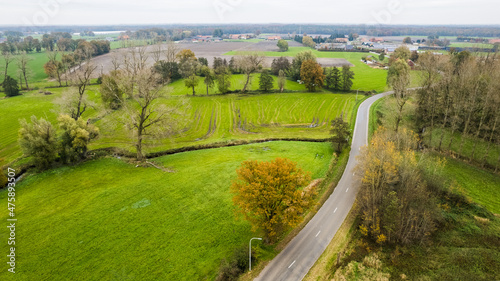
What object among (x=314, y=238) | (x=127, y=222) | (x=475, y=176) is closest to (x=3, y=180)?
(x=127, y=222)

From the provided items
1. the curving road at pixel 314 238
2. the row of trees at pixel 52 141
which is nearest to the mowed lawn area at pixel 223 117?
the row of trees at pixel 52 141

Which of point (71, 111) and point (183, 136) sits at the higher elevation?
point (71, 111)

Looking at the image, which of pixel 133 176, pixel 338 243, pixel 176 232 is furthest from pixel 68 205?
pixel 338 243

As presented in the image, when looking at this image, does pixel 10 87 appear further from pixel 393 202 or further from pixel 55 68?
pixel 393 202

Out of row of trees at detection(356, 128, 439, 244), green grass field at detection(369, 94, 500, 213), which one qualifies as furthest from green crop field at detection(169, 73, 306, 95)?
row of trees at detection(356, 128, 439, 244)

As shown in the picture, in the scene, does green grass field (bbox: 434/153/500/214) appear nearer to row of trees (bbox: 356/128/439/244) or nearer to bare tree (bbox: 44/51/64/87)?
row of trees (bbox: 356/128/439/244)

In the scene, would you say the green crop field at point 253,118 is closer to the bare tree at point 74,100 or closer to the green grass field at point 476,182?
the bare tree at point 74,100

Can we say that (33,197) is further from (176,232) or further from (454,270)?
(454,270)
